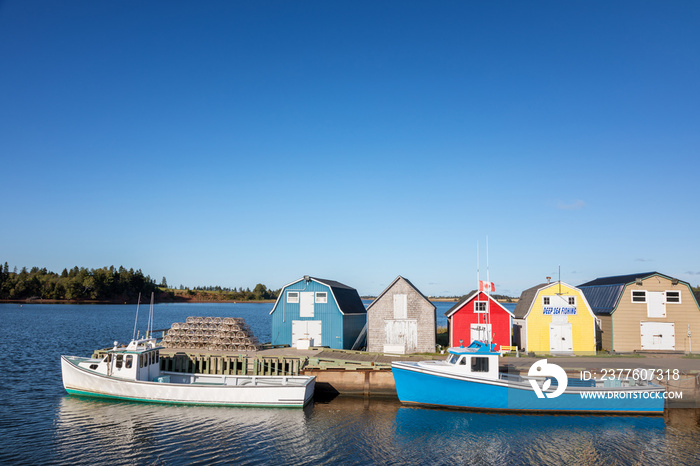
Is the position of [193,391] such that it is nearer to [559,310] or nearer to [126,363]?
[126,363]

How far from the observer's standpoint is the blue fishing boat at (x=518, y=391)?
23.8 meters

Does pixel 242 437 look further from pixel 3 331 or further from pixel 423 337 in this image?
pixel 3 331

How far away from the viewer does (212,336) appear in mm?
32562

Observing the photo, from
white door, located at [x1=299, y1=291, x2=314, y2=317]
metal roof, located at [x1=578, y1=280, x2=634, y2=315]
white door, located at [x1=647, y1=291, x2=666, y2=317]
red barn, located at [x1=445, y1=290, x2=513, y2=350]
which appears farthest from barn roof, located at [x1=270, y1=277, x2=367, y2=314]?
white door, located at [x1=647, y1=291, x2=666, y2=317]

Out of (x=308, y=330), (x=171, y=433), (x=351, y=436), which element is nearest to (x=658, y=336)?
(x=308, y=330)

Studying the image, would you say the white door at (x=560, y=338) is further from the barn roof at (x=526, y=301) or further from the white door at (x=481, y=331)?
the white door at (x=481, y=331)

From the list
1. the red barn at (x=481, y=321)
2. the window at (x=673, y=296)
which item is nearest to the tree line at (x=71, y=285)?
the red barn at (x=481, y=321)

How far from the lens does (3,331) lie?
5647cm

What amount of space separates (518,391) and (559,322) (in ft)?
41.1

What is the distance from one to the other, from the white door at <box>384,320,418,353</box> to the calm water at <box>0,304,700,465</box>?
7.80 metres

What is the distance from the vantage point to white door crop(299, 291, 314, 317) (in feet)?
120

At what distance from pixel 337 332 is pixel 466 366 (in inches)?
542

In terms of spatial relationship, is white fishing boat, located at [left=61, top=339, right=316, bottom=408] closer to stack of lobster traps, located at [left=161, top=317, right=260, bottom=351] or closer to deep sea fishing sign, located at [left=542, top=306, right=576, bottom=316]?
stack of lobster traps, located at [left=161, top=317, right=260, bottom=351]

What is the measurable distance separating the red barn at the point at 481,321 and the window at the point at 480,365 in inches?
368
